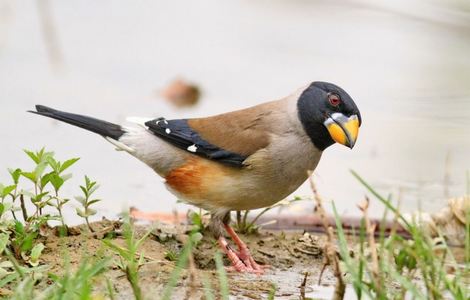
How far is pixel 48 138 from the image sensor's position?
9336 mm

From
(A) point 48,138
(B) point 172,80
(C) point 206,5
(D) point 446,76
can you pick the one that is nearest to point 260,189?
(A) point 48,138

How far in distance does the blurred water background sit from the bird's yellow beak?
1765 mm

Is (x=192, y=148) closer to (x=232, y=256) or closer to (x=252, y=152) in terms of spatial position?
(x=252, y=152)

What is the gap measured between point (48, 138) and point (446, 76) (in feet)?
14.3

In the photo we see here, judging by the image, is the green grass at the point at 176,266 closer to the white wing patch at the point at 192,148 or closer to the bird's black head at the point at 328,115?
the white wing patch at the point at 192,148

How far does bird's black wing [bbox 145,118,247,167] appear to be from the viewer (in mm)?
6793

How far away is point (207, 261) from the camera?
6.49m

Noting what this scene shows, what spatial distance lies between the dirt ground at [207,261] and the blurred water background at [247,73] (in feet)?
4.48

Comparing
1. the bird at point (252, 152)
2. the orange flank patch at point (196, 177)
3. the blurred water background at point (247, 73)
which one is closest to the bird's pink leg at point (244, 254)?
the bird at point (252, 152)

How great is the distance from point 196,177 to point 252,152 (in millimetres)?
369

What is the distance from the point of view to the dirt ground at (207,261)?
562 centimetres

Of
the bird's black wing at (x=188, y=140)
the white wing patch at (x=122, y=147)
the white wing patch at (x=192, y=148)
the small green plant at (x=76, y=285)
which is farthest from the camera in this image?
the white wing patch at (x=122, y=147)

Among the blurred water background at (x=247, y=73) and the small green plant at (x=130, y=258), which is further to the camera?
the blurred water background at (x=247, y=73)

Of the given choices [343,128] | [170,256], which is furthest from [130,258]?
[343,128]
